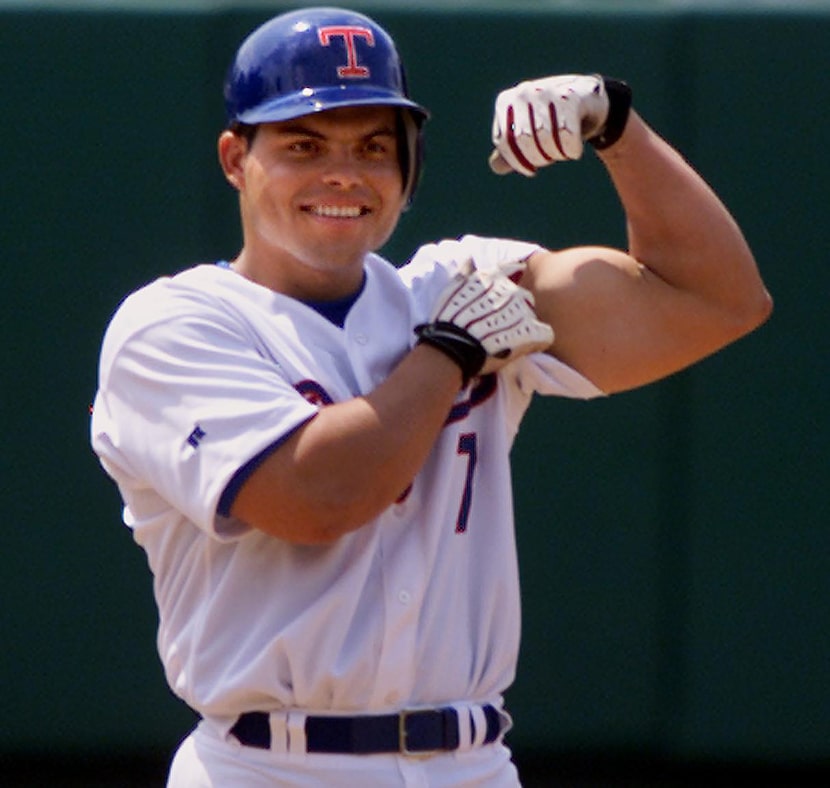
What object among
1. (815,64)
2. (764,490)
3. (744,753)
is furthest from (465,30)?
(744,753)

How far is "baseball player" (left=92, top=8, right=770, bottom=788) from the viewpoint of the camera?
256 cm

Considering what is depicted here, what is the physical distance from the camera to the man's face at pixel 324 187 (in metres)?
2.74

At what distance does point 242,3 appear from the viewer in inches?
186

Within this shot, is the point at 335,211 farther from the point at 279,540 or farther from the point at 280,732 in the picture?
the point at 280,732

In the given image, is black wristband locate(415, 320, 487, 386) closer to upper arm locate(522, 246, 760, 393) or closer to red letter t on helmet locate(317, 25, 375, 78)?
upper arm locate(522, 246, 760, 393)

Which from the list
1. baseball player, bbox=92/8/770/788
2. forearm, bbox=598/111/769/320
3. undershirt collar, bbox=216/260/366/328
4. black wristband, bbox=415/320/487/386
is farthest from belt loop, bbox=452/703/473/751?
forearm, bbox=598/111/769/320

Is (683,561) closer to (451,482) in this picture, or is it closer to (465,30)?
(465,30)

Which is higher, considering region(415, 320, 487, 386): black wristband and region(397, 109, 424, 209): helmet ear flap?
region(397, 109, 424, 209): helmet ear flap

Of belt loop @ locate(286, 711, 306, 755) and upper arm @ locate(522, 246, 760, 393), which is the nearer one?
belt loop @ locate(286, 711, 306, 755)

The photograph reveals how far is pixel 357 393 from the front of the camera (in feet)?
8.94

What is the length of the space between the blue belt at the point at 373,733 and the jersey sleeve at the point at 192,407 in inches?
11.6

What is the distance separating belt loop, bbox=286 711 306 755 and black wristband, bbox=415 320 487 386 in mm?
500

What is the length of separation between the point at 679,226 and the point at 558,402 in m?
1.95

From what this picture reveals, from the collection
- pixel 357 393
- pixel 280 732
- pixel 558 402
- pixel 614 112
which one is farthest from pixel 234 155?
pixel 558 402
